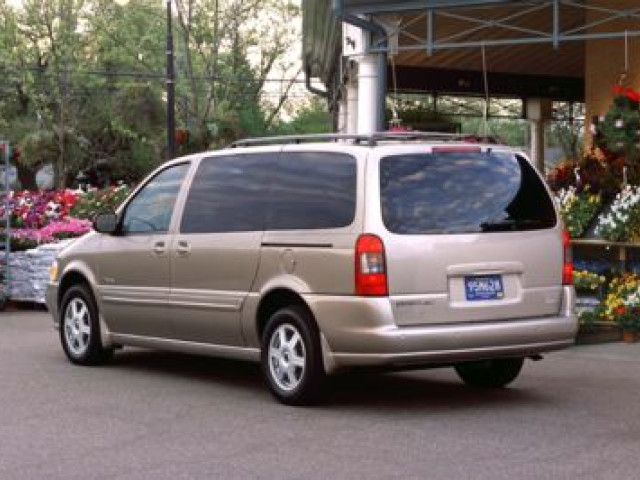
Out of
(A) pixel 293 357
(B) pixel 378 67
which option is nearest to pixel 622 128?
(B) pixel 378 67

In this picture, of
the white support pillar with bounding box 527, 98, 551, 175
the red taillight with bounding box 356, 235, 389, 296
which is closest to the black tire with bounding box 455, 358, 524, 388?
the red taillight with bounding box 356, 235, 389, 296

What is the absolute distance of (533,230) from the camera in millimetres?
8492

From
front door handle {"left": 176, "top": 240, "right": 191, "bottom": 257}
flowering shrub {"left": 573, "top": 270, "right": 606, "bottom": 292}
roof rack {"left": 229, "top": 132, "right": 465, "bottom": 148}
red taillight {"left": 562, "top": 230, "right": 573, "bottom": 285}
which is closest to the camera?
roof rack {"left": 229, "top": 132, "right": 465, "bottom": 148}

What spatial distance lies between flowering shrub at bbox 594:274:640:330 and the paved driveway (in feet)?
4.67

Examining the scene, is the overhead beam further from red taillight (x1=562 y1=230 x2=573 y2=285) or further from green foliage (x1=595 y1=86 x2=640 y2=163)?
red taillight (x1=562 y1=230 x2=573 y2=285)

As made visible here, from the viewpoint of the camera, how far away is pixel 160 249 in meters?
9.71

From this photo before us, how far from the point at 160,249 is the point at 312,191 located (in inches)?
68.7

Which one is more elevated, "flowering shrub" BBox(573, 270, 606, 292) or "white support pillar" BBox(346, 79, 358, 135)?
"white support pillar" BBox(346, 79, 358, 135)

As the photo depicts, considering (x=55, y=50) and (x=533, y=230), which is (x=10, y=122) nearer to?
(x=55, y=50)

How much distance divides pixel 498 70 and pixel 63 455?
819 inches

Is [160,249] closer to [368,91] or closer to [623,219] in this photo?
[623,219]

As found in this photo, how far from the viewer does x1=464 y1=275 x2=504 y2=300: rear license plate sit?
812 cm

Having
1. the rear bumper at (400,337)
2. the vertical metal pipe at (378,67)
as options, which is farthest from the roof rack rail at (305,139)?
the vertical metal pipe at (378,67)

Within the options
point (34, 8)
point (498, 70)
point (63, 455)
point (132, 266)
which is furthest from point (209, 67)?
point (63, 455)
